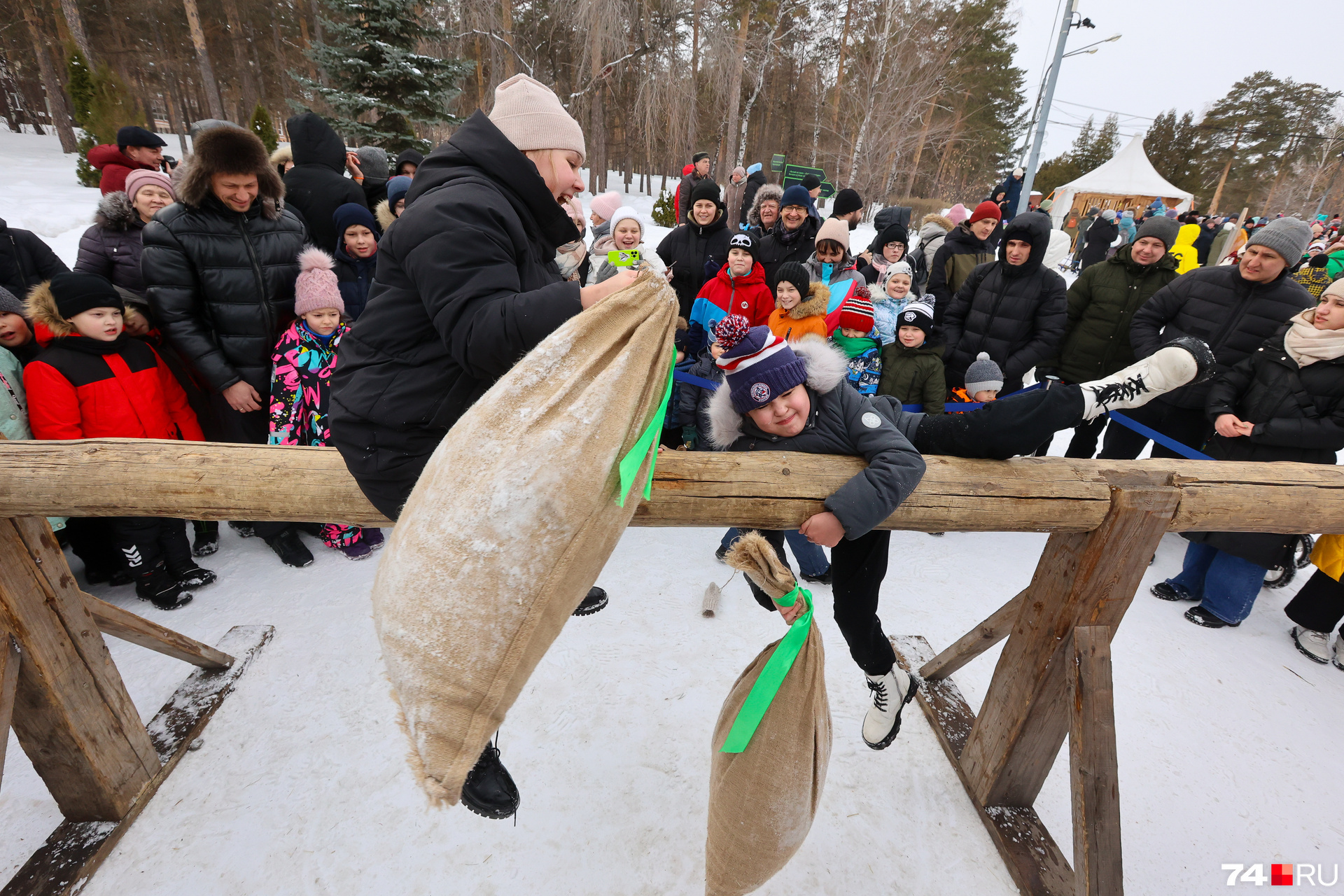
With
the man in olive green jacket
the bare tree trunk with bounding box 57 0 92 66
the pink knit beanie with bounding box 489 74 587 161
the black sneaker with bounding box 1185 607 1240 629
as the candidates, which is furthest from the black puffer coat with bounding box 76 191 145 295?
the bare tree trunk with bounding box 57 0 92 66

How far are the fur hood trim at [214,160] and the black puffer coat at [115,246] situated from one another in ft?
2.31

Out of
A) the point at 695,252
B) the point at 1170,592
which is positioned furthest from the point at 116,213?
the point at 1170,592

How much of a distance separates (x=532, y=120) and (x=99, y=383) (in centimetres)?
267

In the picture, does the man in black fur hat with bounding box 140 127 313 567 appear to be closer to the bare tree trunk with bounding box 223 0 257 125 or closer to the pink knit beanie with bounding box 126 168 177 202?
the pink knit beanie with bounding box 126 168 177 202

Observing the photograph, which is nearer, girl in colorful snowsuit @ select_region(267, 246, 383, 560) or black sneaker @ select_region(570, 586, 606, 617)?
black sneaker @ select_region(570, 586, 606, 617)

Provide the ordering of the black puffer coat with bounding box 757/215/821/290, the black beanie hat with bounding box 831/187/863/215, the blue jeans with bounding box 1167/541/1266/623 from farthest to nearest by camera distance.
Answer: the black beanie hat with bounding box 831/187/863/215 → the black puffer coat with bounding box 757/215/821/290 → the blue jeans with bounding box 1167/541/1266/623

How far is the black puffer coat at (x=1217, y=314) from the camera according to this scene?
3.11 metres

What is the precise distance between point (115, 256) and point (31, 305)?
0.78 m

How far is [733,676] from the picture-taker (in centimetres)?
278

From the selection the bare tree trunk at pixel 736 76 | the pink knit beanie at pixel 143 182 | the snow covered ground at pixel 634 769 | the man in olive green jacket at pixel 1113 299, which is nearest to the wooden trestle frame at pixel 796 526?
the snow covered ground at pixel 634 769

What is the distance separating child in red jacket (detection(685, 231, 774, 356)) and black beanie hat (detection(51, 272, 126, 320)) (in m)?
3.15

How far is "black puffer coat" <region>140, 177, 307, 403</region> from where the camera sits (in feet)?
9.04

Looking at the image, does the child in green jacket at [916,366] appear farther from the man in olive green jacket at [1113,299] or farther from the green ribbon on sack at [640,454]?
the green ribbon on sack at [640,454]

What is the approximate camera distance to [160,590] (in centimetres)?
301
